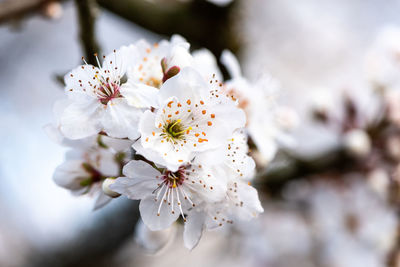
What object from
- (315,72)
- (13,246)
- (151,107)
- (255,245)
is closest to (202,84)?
(151,107)

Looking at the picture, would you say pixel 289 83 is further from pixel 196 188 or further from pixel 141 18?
pixel 196 188

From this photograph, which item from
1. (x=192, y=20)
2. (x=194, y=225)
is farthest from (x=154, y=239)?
(x=192, y=20)

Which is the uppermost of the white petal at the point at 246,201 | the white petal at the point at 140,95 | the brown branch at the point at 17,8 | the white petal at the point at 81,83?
the brown branch at the point at 17,8

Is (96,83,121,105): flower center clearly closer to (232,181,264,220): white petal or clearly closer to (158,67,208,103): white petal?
(158,67,208,103): white petal

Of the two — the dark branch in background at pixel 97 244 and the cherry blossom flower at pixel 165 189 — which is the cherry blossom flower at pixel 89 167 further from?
the dark branch in background at pixel 97 244

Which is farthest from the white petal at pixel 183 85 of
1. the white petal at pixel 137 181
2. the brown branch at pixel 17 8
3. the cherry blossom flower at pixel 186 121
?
the brown branch at pixel 17 8

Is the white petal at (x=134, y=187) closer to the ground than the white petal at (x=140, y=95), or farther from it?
closer to the ground
